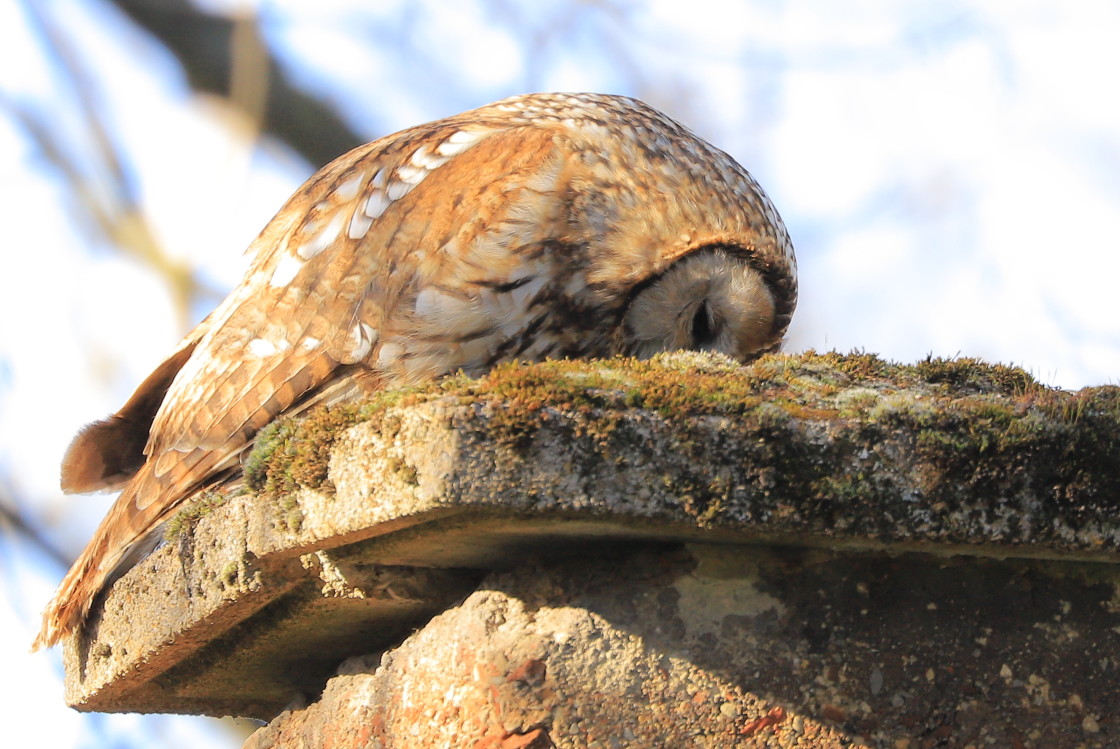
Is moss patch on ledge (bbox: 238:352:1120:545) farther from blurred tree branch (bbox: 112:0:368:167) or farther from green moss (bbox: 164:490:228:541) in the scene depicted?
blurred tree branch (bbox: 112:0:368:167)

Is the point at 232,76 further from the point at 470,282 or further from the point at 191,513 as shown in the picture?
the point at 191,513

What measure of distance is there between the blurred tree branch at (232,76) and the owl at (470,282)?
9.60 ft

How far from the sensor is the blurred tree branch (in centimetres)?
533

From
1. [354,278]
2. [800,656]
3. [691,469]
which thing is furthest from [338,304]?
[800,656]

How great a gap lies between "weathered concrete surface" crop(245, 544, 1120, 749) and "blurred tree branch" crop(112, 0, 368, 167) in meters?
4.09

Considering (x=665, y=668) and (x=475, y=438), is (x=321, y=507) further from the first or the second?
(x=665, y=668)

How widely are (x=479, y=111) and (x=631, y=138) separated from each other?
0.49 meters

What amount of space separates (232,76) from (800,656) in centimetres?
460

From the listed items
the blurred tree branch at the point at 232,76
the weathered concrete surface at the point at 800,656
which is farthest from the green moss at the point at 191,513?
the blurred tree branch at the point at 232,76

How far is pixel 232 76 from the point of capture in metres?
5.41

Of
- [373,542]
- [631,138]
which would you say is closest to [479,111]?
[631,138]

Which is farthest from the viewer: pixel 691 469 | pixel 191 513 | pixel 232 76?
pixel 232 76

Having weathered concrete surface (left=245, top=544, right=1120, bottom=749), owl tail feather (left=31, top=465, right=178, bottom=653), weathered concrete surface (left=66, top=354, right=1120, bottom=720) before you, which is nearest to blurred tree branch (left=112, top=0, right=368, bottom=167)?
owl tail feather (left=31, top=465, right=178, bottom=653)

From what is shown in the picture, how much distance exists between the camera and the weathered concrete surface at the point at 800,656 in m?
1.63
